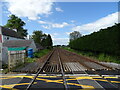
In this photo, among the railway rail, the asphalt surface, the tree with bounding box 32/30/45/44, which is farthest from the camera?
the tree with bounding box 32/30/45/44

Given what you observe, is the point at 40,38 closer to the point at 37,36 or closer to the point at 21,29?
the point at 37,36

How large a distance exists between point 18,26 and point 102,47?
56837mm

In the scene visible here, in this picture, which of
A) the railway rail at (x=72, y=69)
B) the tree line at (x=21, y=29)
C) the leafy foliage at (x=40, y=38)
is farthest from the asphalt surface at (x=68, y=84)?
the leafy foliage at (x=40, y=38)

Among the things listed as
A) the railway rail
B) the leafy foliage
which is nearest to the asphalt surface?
the railway rail

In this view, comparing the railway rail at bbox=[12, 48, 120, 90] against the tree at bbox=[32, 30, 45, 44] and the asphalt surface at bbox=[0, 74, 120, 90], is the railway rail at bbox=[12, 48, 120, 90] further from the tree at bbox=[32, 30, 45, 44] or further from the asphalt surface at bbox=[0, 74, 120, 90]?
the tree at bbox=[32, 30, 45, 44]

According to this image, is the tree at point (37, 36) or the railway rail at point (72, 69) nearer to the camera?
the railway rail at point (72, 69)

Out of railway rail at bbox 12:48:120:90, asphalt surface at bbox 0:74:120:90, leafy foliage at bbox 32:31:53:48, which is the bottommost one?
railway rail at bbox 12:48:120:90

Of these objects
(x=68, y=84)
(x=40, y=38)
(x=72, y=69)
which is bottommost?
(x=72, y=69)

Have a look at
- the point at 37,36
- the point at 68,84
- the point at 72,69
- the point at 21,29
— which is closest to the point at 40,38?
the point at 37,36

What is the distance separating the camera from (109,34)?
717 inches

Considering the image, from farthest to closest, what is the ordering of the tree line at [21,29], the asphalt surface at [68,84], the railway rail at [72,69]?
the tree line at [21,29]
the railway rail at [72,69]
the asphalt surface at [68,84]

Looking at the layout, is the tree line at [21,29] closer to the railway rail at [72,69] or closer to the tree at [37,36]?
the tree at [37,36]

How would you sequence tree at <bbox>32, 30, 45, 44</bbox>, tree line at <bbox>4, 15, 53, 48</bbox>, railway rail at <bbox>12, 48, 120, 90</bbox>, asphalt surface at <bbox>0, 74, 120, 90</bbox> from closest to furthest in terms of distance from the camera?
asphalt surface at <bbox>0, 74, 120, 90</bbox> < railway rail at <bbox>12, 48, 120, 90</bbox> < tree line at <bbox>4, 15, 53, 48</bbox> < tree at <bbox>32, 30, 45, 44</bbox>

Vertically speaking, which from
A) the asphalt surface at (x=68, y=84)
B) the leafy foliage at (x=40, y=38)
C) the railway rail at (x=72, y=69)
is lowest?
the railway rail at (x=72, y=69)
